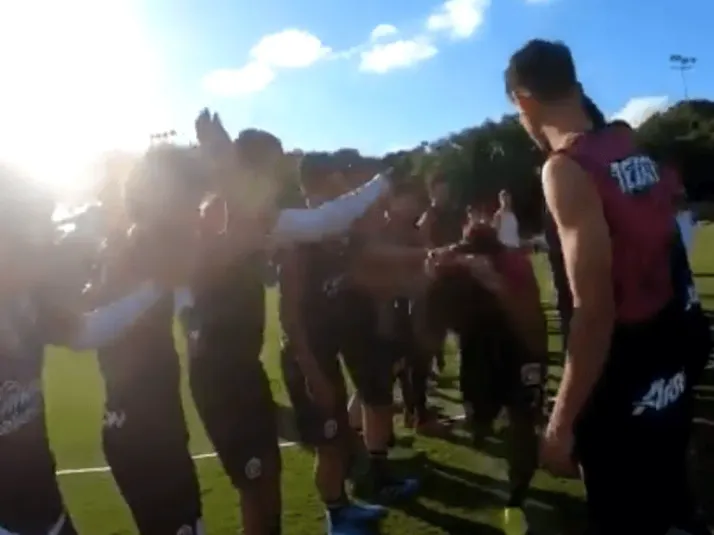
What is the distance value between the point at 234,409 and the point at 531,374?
2165 mm

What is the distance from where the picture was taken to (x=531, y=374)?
21.4 ft

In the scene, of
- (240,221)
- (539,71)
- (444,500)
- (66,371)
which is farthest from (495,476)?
(66,371)

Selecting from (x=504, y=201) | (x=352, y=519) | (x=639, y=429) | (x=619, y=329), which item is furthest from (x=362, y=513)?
(x=504, y=201)

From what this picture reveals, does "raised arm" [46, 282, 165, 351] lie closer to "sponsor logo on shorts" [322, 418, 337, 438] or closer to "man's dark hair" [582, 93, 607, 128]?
"man's dark hair" [582, 93, 607, 128]

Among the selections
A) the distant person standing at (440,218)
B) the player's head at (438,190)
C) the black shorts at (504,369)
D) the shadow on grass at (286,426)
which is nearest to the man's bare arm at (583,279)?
the black shorts at (504,369)

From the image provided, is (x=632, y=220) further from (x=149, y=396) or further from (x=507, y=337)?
(x=507, y=337)

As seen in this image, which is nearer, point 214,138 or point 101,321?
point 101,321

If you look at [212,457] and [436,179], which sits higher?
[436,179]

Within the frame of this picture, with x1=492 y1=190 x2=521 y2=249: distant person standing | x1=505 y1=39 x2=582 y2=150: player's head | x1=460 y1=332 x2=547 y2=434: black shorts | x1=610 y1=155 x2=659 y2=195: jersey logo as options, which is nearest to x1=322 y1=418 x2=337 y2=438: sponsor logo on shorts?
x1=460 y1=332 x2=547 y2=434: black shorts

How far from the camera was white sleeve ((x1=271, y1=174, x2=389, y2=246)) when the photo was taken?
5332 millimetres

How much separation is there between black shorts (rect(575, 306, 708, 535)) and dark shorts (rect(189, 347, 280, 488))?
193 cm

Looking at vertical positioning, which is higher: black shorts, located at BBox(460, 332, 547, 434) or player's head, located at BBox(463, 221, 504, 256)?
player's head, located at BBox(463, 221, 504, 256)

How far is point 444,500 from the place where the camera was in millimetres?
7340

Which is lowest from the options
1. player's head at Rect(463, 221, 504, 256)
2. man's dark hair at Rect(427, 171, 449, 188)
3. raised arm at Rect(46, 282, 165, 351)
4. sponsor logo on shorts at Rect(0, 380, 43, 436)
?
sponsor logo on shorts at Rect(0, 380, 43, 436)
